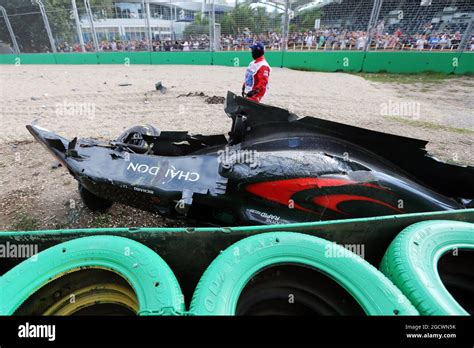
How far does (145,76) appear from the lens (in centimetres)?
1395

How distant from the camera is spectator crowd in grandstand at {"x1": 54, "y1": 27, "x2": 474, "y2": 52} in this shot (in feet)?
48.6

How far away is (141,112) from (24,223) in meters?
4.93

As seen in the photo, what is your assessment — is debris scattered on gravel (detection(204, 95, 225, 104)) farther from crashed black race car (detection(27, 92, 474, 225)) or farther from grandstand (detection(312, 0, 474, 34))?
grandstand (detection(312, 0, 474, 34))

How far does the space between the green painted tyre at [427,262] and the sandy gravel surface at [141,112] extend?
2.69 meters

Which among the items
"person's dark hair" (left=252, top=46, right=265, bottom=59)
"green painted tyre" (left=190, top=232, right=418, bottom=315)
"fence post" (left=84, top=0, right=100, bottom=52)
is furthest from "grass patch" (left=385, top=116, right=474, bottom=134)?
"fence post" (left=84, top=0, right=100, bottom=52)

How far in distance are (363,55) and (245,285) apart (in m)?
17.4

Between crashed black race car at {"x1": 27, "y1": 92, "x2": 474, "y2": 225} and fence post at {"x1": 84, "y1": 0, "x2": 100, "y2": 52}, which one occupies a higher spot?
fence post at {"x1": 84, "y1": 0, "x2": 100, "y2": 52}

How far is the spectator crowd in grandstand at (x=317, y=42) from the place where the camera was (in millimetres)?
14828

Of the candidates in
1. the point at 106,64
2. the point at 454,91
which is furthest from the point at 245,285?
the point at 106,64

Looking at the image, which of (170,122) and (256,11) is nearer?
(170,122)

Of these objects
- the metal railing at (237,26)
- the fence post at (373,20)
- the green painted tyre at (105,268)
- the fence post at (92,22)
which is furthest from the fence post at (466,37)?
the fence post at (92,22)

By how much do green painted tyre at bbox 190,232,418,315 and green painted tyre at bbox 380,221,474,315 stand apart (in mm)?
143

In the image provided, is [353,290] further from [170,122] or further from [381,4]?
[381,4]

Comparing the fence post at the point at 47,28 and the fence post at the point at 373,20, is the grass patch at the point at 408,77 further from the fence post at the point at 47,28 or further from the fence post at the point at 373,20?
the fence post at the point at 47,28
